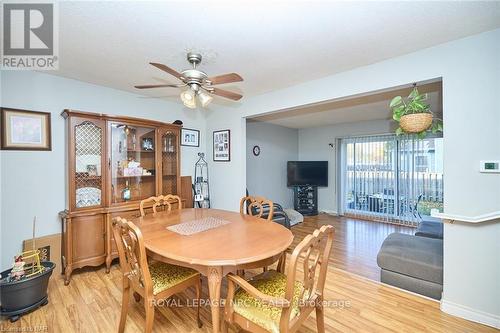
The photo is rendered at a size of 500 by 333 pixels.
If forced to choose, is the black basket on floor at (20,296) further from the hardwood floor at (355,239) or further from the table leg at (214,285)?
the hardwood floor at (355,239)

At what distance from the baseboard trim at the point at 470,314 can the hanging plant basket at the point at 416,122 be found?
1526mm

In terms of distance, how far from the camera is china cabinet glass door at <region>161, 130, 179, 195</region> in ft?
11.2

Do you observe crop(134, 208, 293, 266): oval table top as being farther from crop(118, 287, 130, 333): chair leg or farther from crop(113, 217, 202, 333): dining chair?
crop(118, 287, 130, 333): chair leg

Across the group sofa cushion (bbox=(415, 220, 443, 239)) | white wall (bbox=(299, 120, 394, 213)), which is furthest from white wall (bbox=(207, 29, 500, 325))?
white wall (bbox=(299, 120, 394, 213))

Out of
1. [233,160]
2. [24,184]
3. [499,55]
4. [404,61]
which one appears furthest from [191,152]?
[499,55]

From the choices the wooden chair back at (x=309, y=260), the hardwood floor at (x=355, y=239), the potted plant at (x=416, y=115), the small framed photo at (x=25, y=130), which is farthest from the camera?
the hardwood floor at (x=355, y=239)

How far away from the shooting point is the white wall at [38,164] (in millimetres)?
2363

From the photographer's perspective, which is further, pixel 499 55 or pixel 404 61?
pixel 404 61

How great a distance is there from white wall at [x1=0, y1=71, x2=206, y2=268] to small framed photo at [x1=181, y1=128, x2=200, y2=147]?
1.10 meters

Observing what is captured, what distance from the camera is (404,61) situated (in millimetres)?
2170

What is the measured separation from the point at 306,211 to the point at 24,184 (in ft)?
17.5

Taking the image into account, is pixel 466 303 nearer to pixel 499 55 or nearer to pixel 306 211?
pixel 499 55

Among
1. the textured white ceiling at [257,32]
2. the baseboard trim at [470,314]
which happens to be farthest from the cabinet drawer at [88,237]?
the baseboard trim at [470,314]

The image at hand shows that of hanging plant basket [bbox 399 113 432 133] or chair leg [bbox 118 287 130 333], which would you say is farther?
hanging plant basket [bbox 399 113 432 133]
